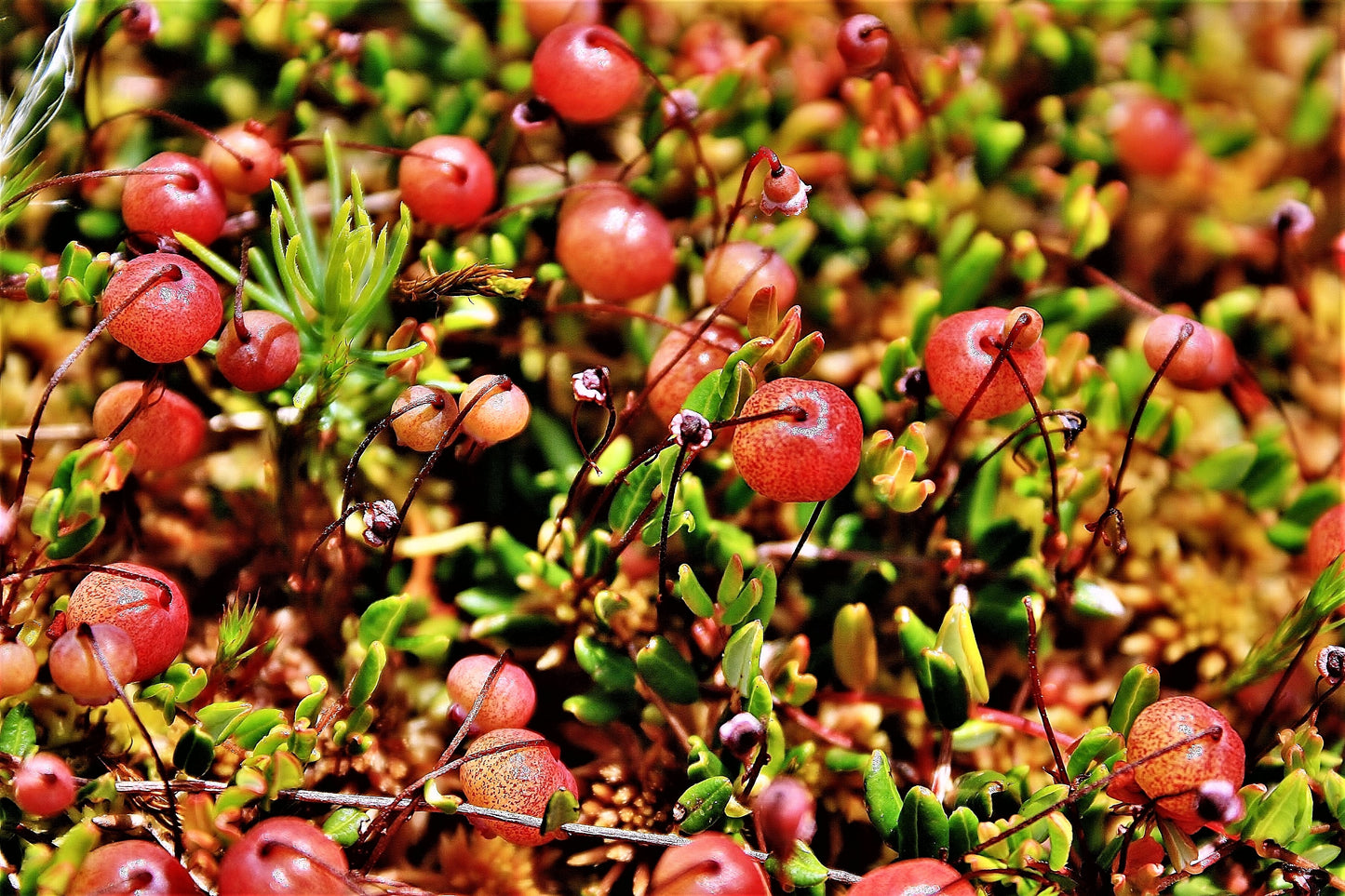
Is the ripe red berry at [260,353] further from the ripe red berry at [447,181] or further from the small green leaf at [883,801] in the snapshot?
the small green leaf at [883,801]

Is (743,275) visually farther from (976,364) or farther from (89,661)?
(89,661)

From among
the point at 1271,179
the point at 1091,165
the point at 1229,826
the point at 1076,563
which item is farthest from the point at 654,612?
the point at 1271,179

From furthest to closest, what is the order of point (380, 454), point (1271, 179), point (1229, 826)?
point (1271, 179) → point (380, 454) → point (1229, 826)

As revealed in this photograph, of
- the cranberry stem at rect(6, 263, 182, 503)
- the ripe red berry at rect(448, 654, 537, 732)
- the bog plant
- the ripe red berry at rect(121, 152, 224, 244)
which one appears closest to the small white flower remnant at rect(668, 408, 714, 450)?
the bog plant

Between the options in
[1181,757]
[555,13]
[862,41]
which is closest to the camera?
[1181,757]

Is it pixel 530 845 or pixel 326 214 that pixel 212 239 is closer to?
pixel 326 214

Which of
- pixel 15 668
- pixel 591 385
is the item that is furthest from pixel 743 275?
pixel 15 668
